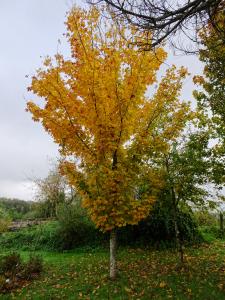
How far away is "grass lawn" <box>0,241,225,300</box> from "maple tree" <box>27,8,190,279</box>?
5.89 feet

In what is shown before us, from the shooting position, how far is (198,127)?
1003cm

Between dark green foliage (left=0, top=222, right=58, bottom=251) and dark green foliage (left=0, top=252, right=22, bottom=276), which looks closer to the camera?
dark green foliage (left=0, top=252, right=22, bottom=276)

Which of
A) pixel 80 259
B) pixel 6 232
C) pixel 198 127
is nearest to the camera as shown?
pixel 198 127

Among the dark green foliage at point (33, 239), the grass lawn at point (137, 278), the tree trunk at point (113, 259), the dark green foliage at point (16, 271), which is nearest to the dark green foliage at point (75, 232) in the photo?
the dark green foliage at point (33, 239)

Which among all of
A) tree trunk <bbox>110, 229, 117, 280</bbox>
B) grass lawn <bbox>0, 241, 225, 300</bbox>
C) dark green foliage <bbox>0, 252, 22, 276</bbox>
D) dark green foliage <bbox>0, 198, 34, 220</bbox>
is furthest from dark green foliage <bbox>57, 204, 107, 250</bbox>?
dark green foliage <bbox>0, 198, 34, 220</bbox>

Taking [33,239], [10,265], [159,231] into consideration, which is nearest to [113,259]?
[10,265]

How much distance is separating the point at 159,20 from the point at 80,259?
35.7 feet

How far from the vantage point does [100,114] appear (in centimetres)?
832

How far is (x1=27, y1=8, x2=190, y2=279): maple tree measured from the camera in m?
8.15

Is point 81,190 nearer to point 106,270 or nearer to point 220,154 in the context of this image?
point 106,270

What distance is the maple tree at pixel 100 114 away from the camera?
8148 millimetres

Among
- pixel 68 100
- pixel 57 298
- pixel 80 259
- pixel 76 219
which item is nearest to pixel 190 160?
pixel 68 100

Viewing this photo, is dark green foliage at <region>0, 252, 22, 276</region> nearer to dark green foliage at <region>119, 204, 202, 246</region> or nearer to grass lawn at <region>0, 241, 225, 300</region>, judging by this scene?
grass lawn at <region>0, 241, 225, 300</region>

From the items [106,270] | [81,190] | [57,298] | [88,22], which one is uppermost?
[88,22]
